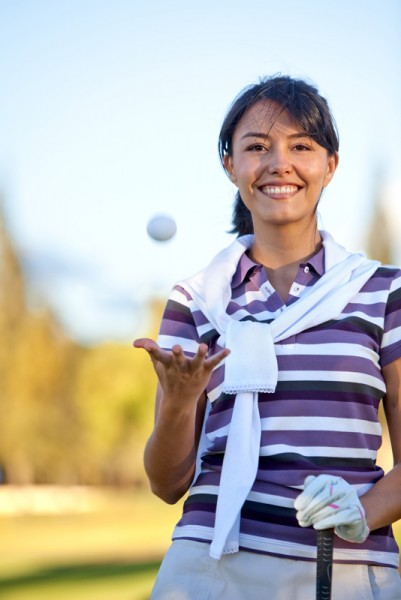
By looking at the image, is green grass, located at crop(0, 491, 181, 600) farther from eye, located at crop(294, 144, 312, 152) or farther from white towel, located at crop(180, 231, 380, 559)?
eye, located at crop(294, 144, 312, 152)

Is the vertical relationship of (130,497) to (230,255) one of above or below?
below

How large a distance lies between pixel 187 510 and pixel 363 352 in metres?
0.60

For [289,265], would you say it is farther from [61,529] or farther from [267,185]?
[61,529]

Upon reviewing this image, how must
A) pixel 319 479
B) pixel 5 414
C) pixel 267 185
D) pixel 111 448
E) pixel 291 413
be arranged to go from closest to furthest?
pixel 319 479
pixel 291 413
pixel 267 185
pixel 5 414
pixel 111 448

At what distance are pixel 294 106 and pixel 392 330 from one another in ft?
2.16

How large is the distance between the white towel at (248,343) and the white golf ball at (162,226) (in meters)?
0.43

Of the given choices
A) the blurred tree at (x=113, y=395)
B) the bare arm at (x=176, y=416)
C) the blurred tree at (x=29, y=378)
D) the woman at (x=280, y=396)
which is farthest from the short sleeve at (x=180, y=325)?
the blurred tree at (x=113, y=395)

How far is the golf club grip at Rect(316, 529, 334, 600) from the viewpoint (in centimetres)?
222

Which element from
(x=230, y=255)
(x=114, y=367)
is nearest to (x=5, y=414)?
(x=114, y=367)

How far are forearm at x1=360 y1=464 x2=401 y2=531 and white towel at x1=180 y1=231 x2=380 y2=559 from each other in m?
0.28

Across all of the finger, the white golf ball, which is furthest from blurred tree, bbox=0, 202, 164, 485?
the finger

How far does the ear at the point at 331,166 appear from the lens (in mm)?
2791

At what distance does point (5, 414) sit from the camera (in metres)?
31.4

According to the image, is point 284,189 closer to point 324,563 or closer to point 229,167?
point 229,167
